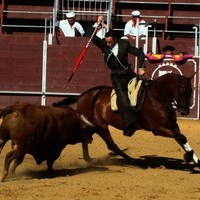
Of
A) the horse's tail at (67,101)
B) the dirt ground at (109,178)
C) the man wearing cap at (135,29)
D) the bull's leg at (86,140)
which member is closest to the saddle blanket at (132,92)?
the bull's leg at (86,140)

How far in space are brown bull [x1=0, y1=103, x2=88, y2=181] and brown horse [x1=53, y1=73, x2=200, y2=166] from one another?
37cm

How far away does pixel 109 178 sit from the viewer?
21.5 feet

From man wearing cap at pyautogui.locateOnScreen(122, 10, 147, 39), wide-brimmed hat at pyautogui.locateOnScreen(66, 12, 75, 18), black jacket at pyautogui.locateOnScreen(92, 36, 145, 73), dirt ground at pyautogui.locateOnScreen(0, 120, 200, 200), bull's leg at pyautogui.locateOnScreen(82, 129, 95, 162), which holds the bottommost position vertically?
dirt ground at pyautogui.locateOnScreen(0, 120, 200, 200)

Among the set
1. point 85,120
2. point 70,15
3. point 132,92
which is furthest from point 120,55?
point 70,15

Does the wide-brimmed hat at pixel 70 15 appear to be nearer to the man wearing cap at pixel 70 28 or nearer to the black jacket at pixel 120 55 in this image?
the man wearing cap at pixel 70 28

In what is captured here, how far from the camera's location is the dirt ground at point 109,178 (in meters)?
5.66

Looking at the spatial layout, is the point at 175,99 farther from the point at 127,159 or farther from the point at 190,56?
the point at 190,56

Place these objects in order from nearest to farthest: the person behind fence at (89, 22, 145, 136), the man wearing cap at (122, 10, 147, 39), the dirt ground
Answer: the dirt ground < the person behind fence at (89, 22, 145, 136) < the man wearing cap at (122, 10, 147, 39)

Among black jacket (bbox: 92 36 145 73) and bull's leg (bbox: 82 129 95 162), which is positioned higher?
black jacket (bbox: 92 36 145 73)

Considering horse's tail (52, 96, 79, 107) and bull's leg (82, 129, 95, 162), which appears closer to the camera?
bull's leg (82, 129, 95, 162)

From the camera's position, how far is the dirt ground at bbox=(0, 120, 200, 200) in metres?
5.66

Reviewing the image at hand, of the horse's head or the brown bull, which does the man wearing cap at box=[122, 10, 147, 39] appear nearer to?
the horse's head

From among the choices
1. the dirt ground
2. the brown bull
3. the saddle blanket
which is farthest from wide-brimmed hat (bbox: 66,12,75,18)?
the brown bull

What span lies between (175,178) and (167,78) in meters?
1.20
